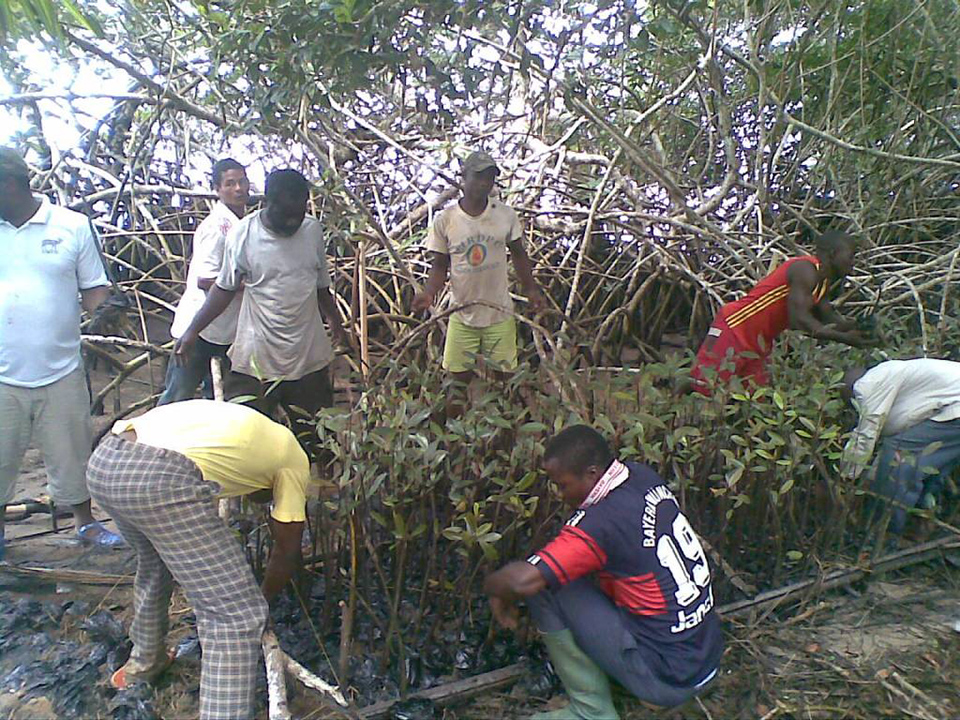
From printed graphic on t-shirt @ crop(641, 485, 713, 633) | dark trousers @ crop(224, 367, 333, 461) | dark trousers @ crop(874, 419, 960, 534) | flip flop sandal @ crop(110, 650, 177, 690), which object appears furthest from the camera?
dark trousers @ crop(224, 367, 333, 461)

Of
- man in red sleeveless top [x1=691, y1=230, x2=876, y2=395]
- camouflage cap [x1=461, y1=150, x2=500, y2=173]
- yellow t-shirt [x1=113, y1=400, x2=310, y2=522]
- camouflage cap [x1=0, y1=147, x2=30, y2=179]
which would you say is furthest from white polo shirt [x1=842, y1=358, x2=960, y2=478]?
camouflage cap [x1=0, y1=147, x2=30, y2=179]

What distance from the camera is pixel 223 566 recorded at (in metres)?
1.96

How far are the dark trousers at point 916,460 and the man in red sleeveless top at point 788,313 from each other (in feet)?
1.55

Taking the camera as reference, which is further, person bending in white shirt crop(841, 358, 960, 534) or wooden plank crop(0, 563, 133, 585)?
person bending in white shirt crop(841, 358, 960, 534)

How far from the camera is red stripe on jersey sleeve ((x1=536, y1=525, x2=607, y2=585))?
1.88m

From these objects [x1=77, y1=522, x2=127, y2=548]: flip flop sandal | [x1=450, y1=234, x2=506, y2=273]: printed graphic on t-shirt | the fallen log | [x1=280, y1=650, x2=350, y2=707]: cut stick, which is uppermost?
[x1=450, y1=234, x2=506, y2=273]: printed graphic on t-shirt

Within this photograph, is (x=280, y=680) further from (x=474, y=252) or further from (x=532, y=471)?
(x=474, y=252)

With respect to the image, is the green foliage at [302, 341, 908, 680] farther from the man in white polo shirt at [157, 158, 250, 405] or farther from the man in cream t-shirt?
the man in white polo shirt at [157, 158, 250, 405]

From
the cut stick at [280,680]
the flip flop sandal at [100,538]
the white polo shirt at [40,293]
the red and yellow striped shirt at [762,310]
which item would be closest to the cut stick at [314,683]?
the cut stick at [280,680]

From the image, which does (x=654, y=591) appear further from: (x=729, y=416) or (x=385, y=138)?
(x=385, y=138)

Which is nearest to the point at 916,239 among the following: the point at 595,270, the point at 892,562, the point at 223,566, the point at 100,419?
the point at 595,270

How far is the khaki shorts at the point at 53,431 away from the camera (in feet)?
9.38

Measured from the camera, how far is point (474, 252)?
3.58 meters

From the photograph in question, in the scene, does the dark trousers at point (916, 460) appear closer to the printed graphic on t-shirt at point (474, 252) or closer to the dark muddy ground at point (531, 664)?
the dark muddy ground at point (531, 664)
